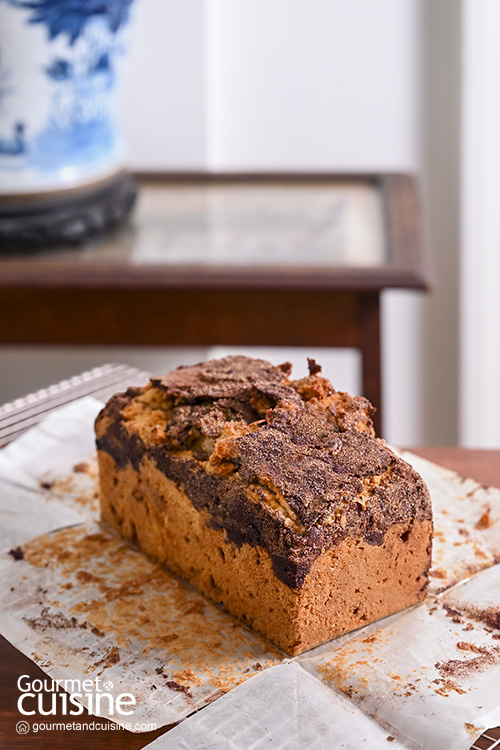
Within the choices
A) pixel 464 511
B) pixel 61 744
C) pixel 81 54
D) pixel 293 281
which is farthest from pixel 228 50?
pixel 61 744

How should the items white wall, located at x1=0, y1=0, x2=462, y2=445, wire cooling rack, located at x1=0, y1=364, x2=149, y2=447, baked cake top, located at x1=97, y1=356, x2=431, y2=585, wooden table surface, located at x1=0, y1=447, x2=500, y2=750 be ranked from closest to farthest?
1. wooden table surface, located at x1=0, y1=447, x2=500, y2=750
2. baked cake top, located at x1=97, y1=356, x2=431, y2=585
3. wire cooling rack, located at x1=0, y1=364, x2=149, y2=447
4. white wall, located at x1=0, y1=0, x2=462, y2=445

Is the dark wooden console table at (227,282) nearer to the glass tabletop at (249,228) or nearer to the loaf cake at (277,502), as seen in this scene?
the glass tabletop at (249,228)

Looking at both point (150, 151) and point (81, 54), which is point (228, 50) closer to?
point (150, 151)

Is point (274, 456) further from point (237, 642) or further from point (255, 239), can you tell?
point (255, 239)

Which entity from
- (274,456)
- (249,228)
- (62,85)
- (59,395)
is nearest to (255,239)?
(249,228)

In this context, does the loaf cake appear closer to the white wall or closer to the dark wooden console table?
the dark wooden console table

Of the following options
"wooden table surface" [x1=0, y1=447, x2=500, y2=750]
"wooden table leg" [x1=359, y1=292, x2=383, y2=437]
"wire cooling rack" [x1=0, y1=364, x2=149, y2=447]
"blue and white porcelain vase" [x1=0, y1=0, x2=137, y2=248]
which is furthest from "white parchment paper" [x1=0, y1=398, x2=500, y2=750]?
"blue and white porcelain vase" [x1=0, y1=0, x2=137, y2=248]

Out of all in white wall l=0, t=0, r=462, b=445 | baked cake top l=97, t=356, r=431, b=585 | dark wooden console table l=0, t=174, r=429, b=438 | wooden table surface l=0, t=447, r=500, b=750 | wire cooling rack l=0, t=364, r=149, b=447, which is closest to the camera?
wooden table surface l=0, t=447, r=500, b=750
